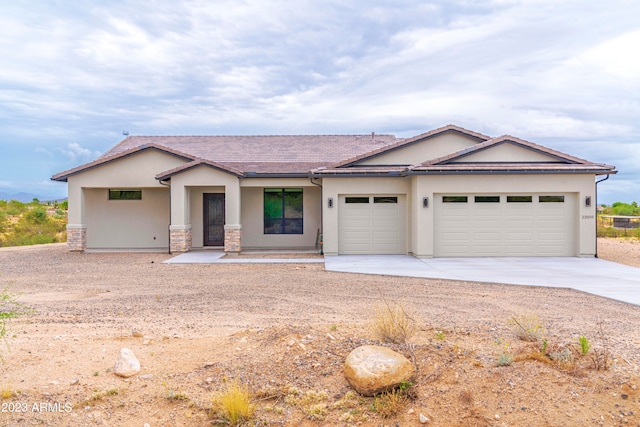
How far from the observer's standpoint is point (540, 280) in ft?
38.7

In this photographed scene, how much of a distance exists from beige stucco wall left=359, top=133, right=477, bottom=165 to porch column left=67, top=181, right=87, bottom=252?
39.2 ft

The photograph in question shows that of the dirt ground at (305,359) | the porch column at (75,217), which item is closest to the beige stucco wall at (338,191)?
the dirt ground at (305,359)

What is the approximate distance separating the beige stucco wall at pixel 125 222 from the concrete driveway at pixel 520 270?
8464mm

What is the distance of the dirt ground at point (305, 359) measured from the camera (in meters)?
4.30

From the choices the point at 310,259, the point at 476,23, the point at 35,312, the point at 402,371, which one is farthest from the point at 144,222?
the point at 402,371

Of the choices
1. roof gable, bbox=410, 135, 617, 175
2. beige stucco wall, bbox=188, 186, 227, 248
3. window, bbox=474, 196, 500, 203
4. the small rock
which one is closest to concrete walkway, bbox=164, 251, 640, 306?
beige stucco wall, bbox=188, 186, 227, 248

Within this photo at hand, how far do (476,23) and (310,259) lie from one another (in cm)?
1089

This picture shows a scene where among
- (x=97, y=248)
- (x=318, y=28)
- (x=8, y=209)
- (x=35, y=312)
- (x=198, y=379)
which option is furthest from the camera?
(x=8, y=209)

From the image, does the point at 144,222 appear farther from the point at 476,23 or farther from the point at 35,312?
the point at 476,23

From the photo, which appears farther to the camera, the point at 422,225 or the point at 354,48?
the point at 354,48

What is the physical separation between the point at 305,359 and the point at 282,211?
15160mm

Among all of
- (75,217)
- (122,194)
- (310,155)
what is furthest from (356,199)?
(75,217)

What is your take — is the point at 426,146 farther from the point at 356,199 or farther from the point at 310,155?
the point at 310,155

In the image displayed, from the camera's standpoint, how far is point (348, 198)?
1762cm
